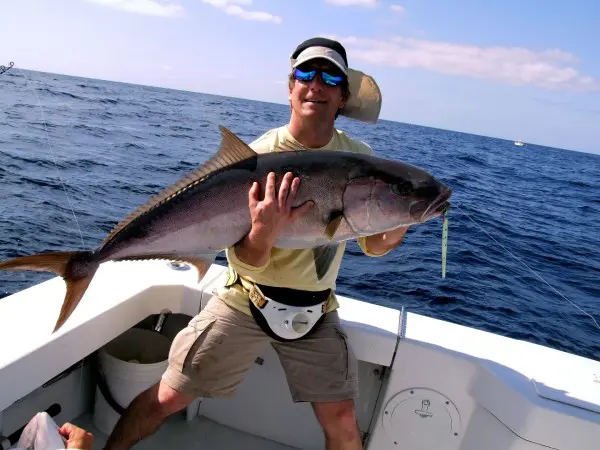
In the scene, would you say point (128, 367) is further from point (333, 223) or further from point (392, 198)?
point (392, 198)

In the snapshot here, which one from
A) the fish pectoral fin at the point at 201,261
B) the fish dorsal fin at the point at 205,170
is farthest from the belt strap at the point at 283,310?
the fish dorsal fin at the point at 205,170

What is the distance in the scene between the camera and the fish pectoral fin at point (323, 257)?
2561 millimetres

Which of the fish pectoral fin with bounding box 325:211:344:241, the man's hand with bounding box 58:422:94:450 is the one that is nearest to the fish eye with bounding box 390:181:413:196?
the fish pectoral fin with bounding box 325:211:344:241

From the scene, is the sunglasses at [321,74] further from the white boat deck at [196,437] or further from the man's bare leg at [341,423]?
A: the white boat deck at [196,437]

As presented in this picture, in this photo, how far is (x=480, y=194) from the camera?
2128 centimetres

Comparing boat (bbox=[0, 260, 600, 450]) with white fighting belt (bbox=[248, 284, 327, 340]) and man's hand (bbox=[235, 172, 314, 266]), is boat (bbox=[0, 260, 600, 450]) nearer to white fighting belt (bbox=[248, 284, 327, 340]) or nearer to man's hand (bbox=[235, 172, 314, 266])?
white fighting belt (bbox=[248, 284, 327, 340])

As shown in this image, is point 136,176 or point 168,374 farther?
point 136,176

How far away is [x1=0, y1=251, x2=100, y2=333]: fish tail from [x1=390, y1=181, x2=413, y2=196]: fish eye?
4.67ft

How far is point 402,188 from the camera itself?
242 centimetres

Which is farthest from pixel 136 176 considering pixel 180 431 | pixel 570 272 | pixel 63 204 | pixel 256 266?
pixel 256 266

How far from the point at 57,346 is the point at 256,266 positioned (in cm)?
106

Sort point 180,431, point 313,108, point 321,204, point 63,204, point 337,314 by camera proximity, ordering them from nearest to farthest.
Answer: point 321,204 → point 313,108 → point 337,314 → point 180,431 → point 63,204

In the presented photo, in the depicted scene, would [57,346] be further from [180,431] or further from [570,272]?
[570,272]

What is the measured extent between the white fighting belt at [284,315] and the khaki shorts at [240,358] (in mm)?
82
